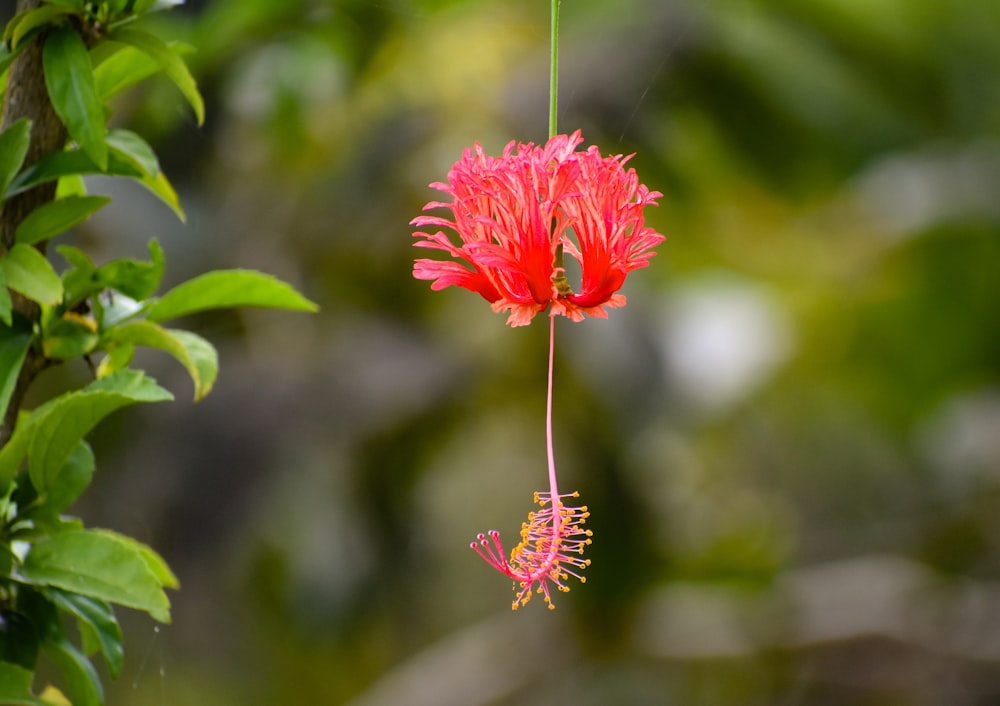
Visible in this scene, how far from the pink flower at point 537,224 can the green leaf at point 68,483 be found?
22 cm

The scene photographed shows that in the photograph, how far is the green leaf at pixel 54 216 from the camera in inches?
21.2

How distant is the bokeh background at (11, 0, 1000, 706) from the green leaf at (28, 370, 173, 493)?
112cm

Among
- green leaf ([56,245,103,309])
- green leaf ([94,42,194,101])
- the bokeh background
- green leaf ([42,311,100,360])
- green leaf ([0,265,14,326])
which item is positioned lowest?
green leaf ([0,265,14,326])

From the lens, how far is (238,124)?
186cm

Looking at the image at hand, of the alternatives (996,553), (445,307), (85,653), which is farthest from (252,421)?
(996,553)

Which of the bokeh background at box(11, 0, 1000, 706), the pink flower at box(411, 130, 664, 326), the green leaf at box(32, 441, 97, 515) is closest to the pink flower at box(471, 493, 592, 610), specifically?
the pink flower at box(411, 130, 664, 326)

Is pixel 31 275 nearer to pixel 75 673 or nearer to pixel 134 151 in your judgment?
pixel 134 151

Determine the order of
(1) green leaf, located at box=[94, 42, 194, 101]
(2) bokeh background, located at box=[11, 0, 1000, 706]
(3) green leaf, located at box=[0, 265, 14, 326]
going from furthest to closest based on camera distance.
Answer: (2) bokeh background, located at box=[11, 0, 1000, 706]
(1) green leaf, located at box=[94, 42, 194, 101]
(3) green leaf, located at box=[0, 265, 14, 326]

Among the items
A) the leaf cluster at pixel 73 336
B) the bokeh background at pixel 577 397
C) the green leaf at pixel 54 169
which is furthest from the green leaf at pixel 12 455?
the bokeh background at pixel 577 397

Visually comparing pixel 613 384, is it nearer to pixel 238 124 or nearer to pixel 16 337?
pixel 238 124

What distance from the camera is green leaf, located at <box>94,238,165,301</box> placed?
22.8 inches

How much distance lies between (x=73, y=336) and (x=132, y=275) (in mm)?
46

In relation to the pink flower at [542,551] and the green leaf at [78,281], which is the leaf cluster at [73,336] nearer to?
the green leaf at [78,281]

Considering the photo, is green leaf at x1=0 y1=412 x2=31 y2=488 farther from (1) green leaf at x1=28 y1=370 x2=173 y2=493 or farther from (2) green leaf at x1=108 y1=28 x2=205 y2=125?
(2) green leaf at x1=108 y1=28 x2=205 y2=125
